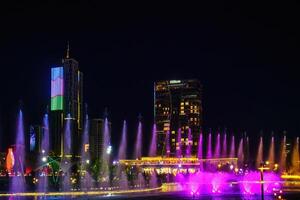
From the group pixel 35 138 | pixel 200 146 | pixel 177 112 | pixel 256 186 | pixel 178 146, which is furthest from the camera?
pixel 177 112

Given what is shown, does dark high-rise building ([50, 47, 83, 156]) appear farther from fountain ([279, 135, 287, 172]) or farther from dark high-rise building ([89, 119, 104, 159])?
fountain ([279, 135, 287, 172])

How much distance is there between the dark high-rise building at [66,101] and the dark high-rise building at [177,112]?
28.4m

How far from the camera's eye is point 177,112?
161m

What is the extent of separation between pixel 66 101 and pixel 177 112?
41698 mm

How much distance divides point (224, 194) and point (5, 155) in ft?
155

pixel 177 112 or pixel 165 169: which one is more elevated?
pixel 177 112

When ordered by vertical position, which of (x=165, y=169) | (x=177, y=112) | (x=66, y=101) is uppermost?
(x=66, y=101)

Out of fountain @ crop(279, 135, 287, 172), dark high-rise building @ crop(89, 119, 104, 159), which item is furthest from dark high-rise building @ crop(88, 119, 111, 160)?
fountain @ crop(279, 135, 287, 172)

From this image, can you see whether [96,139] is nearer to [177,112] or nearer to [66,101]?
[66,101]

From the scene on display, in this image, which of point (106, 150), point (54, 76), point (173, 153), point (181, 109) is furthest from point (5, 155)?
point (181, 109)

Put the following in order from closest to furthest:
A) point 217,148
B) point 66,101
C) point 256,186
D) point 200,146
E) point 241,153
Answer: point 256,186 < point 241,153 < point 217,148 < point 66,101 < point 200,146

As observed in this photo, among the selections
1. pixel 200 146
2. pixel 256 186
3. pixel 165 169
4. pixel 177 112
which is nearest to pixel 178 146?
pixel 200 146

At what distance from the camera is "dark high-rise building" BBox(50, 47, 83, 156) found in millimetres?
109312

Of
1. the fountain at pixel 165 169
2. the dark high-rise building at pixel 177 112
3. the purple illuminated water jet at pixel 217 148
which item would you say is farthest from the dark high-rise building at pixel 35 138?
the dark high-rise building at pixel 177 112
